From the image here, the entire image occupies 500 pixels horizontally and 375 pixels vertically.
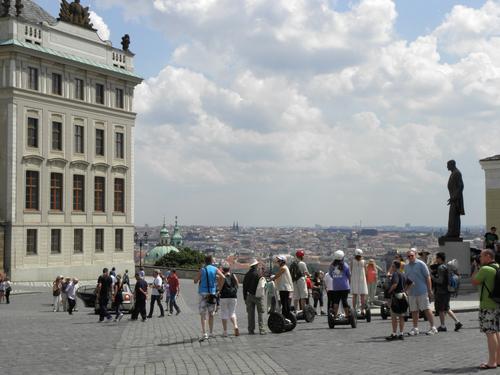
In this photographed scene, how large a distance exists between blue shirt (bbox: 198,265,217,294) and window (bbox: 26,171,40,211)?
37.6 m

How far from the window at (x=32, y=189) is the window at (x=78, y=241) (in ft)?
14.3

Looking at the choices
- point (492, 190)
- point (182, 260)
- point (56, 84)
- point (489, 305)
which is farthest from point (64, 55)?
point (489, 305)

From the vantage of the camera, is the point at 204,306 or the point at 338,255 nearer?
the point at 204,306

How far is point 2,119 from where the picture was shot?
51000 mm

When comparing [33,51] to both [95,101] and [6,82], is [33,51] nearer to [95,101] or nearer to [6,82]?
[6,82]

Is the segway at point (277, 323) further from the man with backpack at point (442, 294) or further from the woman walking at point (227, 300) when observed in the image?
the man with backpack at point (442, 294)

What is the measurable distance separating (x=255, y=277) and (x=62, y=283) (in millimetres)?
15566

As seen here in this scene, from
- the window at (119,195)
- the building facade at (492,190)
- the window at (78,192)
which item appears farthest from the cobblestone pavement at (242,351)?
the window at (119,195)

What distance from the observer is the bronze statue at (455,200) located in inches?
1154

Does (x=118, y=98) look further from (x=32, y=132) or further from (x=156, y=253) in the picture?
(x=156, y=253)

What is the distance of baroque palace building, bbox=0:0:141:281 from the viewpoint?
50875 millimetres

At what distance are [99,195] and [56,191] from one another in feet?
16.0

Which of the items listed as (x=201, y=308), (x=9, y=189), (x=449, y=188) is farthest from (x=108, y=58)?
(x=201, y=308)

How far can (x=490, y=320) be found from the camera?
11.8 meters
